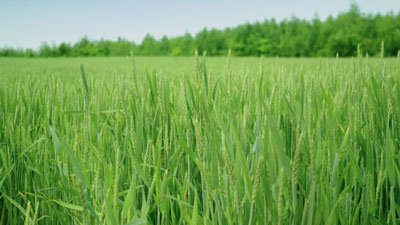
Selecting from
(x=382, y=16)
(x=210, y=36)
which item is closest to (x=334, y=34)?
(x=382, y=16)

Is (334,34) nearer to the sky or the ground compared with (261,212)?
nearer to the sky

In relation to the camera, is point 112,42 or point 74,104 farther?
point 112,42

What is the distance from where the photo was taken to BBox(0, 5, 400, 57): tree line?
24.6 metres

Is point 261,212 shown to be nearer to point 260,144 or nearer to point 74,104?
point 260,144

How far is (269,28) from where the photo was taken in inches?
1185

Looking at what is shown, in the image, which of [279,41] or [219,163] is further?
[279,41]

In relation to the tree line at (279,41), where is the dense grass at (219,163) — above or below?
below

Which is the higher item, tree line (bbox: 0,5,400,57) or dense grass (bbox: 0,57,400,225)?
tree line (bbox: 0,5,400,57)

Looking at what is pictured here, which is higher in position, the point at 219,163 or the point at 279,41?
the point at 279,41

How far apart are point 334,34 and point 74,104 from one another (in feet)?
91.3

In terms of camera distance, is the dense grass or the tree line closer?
the dense grass

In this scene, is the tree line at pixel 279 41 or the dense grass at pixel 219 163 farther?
the tree line at pixel 279 41

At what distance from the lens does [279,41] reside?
1138 inches

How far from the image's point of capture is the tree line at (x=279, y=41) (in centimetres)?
2456
